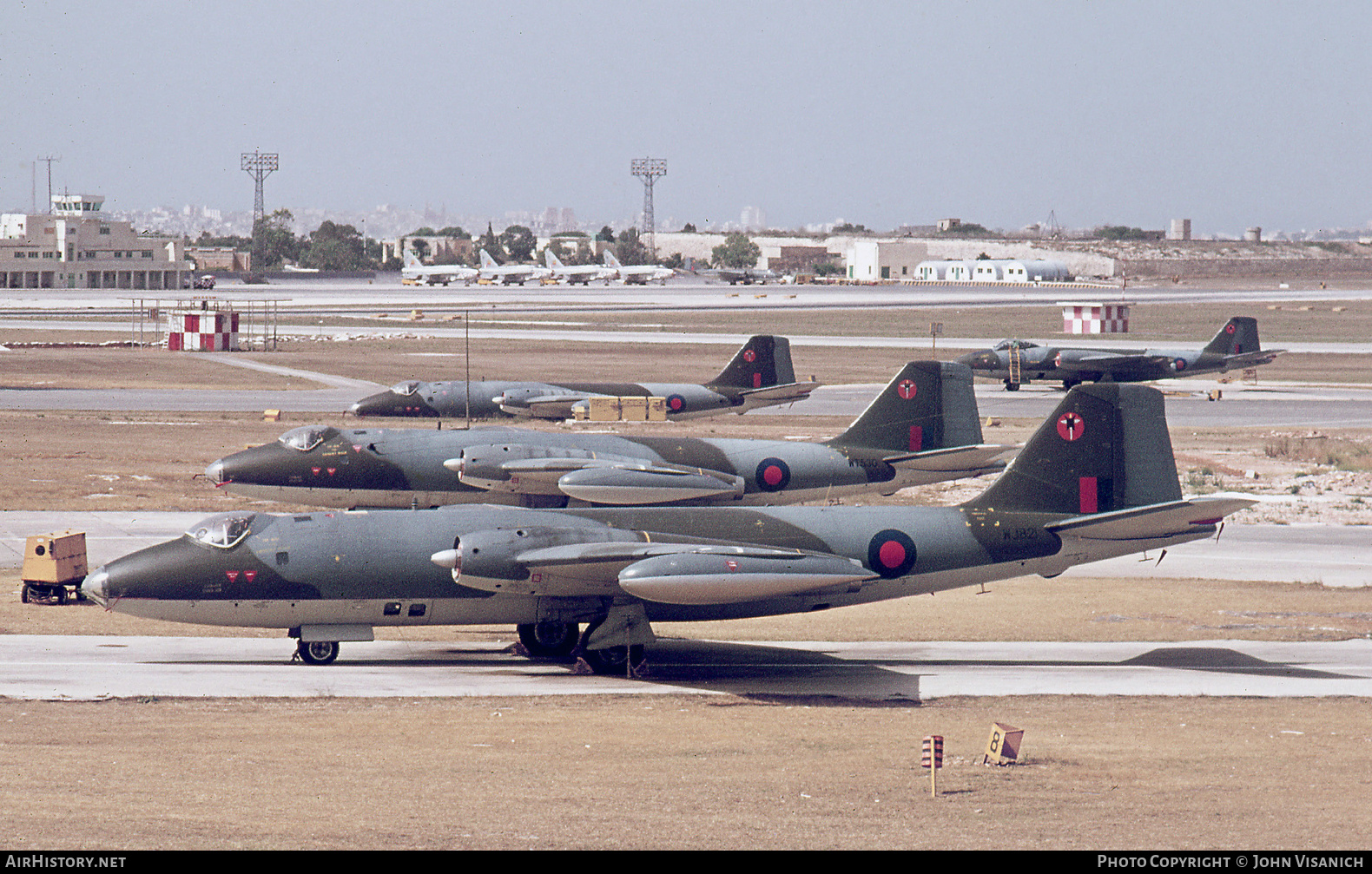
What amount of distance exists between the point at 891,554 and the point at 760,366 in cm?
3289

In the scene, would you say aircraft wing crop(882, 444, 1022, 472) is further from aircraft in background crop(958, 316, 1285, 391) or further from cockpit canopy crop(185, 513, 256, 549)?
aircraft in background crop(958, 316, 1285, 391)

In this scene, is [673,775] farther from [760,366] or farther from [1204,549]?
[760,366]

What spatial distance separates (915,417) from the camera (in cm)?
4147

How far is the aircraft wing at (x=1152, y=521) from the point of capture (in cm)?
2911

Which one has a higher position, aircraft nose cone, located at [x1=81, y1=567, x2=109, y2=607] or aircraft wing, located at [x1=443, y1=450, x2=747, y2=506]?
aircraft wing, located at [x1=443, y1=450, x2=747, y2=506]

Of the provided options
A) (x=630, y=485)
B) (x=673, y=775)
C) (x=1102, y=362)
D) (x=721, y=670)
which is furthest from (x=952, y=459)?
(x=1102, y=362)

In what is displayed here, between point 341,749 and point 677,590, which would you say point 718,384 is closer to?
point 677,590

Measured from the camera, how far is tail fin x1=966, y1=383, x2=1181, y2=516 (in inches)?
1199

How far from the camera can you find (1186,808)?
18953mm

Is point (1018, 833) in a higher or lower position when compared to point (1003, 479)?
lower

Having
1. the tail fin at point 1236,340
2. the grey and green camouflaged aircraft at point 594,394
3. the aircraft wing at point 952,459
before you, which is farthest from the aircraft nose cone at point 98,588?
the tail fin at point 1236,340

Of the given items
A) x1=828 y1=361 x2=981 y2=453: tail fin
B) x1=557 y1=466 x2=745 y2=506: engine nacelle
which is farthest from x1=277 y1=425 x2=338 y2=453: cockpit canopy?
x1=828 y1=361 x2=981 y2=453: tail fin
